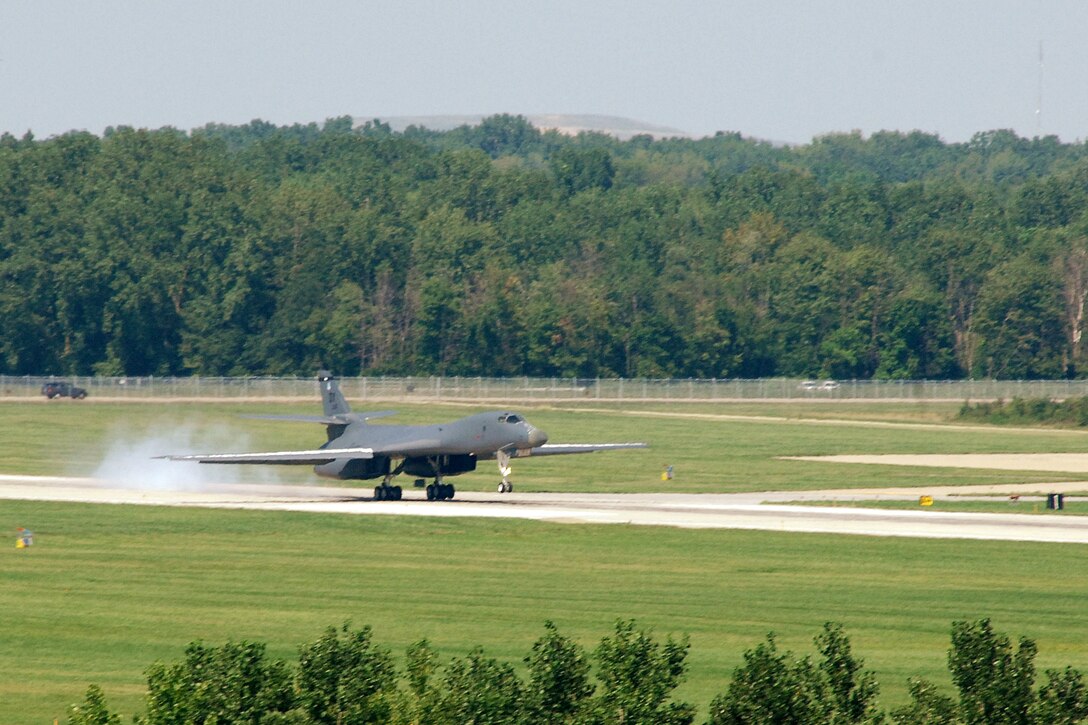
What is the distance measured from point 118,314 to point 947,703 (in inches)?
5376

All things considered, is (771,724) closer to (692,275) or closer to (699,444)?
(699,444)

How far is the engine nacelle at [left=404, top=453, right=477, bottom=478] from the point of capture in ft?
189

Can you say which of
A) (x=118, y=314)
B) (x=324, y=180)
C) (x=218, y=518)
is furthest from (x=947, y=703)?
(x=324, y=180)

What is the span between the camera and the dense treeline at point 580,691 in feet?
53.2

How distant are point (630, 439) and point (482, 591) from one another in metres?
56.7

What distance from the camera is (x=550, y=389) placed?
131 metres

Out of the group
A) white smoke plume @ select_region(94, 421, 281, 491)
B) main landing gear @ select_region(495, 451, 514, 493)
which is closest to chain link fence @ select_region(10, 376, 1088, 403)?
white smoke plume @ select_region(94, 421, 281, 491)

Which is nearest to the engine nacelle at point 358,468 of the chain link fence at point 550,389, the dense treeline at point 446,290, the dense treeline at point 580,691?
the dense treeline at point 580,691

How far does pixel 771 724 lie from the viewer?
54.2 ft

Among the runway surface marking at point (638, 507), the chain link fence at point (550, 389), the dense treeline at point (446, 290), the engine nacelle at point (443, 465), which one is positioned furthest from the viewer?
the dense treeline at point (446, 290)

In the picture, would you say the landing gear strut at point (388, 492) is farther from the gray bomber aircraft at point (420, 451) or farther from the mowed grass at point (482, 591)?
the mowed grass at point (482, 591)

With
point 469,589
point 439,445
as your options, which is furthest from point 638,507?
point 469,589

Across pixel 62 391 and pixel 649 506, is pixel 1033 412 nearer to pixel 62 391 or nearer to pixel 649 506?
pixel 649 506

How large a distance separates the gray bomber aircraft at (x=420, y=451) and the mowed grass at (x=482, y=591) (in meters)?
5.45
